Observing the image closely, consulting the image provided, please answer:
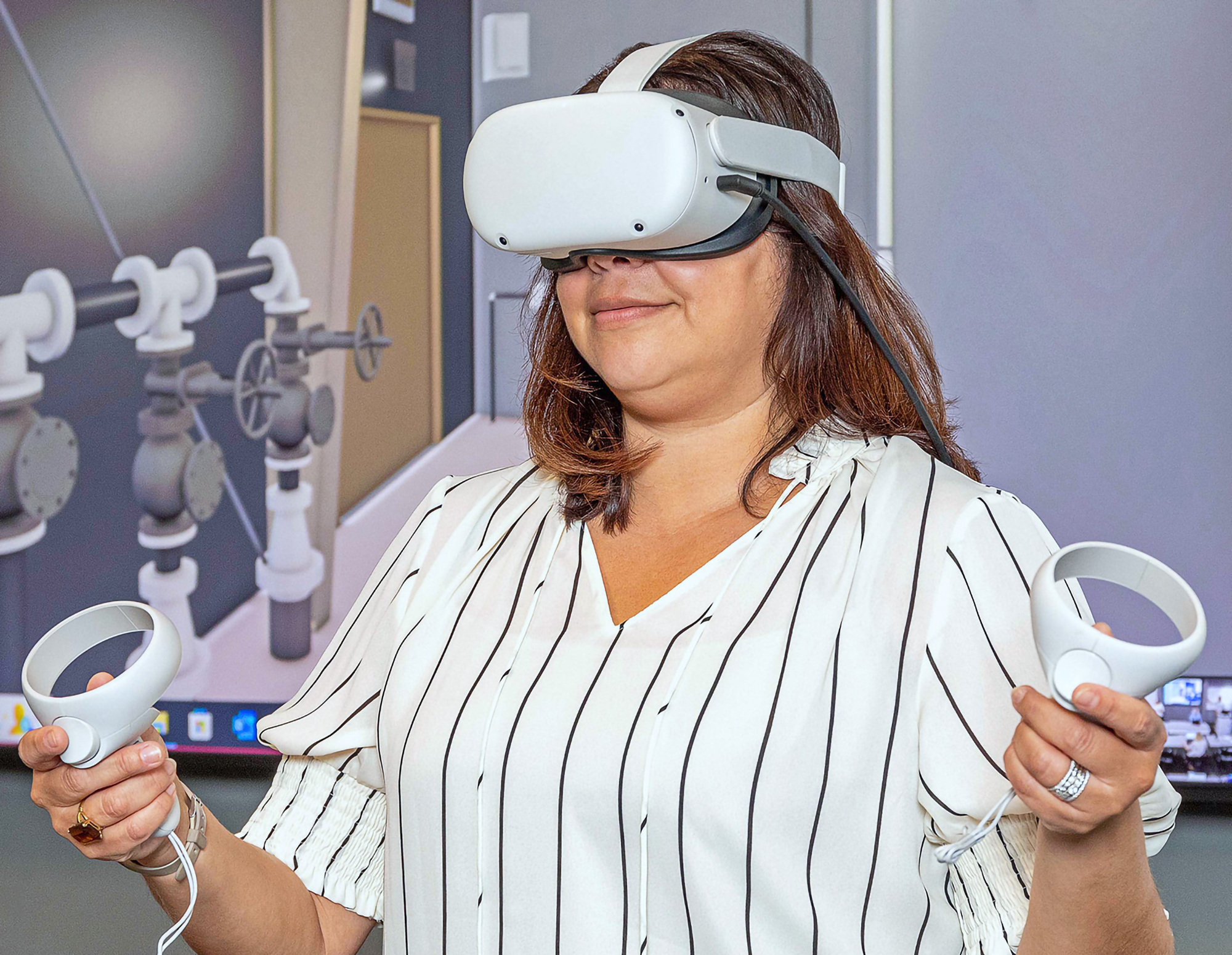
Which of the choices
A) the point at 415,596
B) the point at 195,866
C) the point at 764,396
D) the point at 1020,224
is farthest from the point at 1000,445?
the point at 195,866

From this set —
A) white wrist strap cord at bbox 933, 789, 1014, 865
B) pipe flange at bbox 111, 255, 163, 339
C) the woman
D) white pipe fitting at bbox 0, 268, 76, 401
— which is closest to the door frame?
pipe flange at bbox 111, 255, 163, 339

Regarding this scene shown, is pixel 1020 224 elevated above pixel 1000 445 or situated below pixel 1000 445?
above

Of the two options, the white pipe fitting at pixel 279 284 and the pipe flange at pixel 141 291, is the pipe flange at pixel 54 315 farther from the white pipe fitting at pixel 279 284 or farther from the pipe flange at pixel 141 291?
the white pipe fitting at pixel 279 284

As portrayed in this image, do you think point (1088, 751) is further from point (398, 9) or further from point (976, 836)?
point (398, 9)

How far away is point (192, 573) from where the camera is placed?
135cm

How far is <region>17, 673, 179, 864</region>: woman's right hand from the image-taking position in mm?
526

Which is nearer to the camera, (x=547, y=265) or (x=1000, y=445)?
(x=547, y=265)

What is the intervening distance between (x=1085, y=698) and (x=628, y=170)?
13.6 inches

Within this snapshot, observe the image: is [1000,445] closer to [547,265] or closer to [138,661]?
[547,265]

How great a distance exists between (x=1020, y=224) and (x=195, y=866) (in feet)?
3.34

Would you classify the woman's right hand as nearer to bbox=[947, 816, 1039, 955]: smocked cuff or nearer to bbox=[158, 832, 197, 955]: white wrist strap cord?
bbox=[158, 832, 197, 955]: white wrist strap cord

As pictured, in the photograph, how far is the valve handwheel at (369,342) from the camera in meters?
1.33

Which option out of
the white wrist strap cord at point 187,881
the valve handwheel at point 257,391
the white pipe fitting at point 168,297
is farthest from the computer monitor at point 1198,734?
the white pipe fitting at point 168,297

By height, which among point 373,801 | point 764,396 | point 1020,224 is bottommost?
point 373,801
